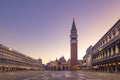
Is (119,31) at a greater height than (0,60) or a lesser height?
greater

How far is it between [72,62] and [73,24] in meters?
42.0

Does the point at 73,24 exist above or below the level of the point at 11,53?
above

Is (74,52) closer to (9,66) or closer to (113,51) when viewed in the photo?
(9,66)

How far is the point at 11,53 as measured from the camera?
144 meters

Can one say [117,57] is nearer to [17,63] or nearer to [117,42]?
[117,42]

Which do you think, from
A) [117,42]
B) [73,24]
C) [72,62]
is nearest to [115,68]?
[117,42]

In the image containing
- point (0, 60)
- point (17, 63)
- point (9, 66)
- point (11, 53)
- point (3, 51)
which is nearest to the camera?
point (0, 60)

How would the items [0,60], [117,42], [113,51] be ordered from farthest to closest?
[0,60] < [113,51] < [117,42]

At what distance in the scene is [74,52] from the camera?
15050 cm

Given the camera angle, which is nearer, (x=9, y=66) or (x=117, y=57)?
(x=117, y=57)

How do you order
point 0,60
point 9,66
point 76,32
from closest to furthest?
point 0,60, point 9,66, point 76,32

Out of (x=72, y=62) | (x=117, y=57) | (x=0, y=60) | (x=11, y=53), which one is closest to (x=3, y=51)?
(x=0, y=60)

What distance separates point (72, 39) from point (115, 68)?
87471 mm

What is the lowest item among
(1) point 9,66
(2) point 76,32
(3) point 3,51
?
(1) point 9,66
